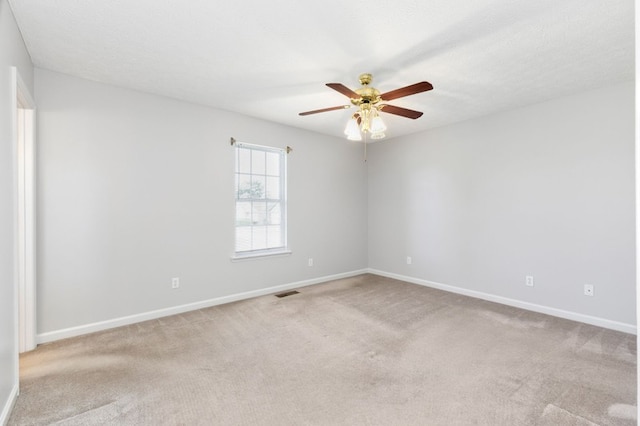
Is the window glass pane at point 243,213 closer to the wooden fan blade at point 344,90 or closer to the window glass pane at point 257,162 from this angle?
the window glass pane at point 257,162

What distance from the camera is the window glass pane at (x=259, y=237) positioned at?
4278 mm

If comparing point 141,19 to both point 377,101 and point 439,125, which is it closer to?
point 377,101

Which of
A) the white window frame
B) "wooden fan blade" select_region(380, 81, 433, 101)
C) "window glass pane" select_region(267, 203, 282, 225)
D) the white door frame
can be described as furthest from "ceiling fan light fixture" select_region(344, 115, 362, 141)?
the white door frame

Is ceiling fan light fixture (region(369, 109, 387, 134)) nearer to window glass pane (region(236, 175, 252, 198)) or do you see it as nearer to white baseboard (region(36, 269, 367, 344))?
window glass pane (region(236, 175, 252, 198))

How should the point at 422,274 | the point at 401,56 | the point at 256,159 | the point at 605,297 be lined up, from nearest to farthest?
the point at 401,56 < the point at 605,297 < the point at 256,159 < the point at 422,274

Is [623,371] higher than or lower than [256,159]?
lower

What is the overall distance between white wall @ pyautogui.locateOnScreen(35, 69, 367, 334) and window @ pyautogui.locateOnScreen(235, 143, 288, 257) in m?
0.14

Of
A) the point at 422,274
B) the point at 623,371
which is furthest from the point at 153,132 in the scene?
the point at 623,371

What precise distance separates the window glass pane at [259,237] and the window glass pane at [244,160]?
0.81 m

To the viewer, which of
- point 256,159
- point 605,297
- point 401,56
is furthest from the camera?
point 256,159

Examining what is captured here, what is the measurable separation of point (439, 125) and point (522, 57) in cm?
195

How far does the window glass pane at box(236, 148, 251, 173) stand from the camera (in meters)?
4.09

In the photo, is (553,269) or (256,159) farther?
(256,159)

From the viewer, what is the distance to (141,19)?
2.04 metres
